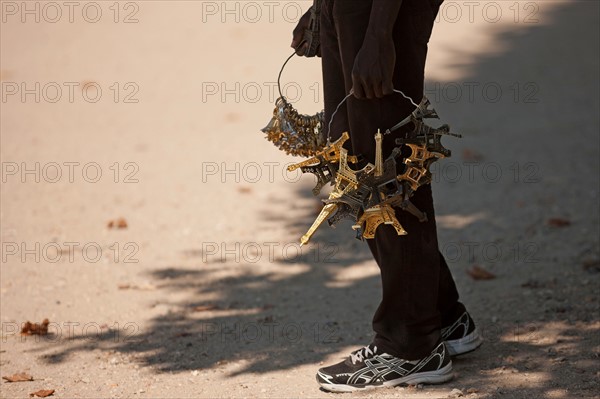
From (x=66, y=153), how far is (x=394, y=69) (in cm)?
439

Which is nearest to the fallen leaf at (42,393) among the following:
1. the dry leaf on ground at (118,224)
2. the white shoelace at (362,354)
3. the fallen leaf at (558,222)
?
the white shoelace at (362,354)

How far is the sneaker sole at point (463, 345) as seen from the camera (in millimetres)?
3816

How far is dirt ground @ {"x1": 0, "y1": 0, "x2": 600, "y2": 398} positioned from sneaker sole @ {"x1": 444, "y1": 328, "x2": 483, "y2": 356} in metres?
0.08

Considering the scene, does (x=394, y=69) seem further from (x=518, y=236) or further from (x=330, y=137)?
(x=518, y=236)

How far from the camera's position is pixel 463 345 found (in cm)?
383

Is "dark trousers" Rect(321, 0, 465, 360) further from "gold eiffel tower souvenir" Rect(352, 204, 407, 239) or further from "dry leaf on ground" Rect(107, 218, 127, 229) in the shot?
"dry leaf on ground" Rect(107, 218, 127, 229)

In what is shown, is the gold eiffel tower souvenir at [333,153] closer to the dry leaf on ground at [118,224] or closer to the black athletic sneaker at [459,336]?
the black athletic sneaker at [459,336]

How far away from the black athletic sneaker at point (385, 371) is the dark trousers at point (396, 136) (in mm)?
37

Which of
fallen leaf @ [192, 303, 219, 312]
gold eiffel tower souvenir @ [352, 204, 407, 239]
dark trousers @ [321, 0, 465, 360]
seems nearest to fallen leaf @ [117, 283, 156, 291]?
fallen leaf @ [192, 303, 219, 312]

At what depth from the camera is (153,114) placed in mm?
7934

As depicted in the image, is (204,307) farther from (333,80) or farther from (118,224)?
(333,80)

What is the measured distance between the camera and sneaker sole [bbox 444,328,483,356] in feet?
12.5

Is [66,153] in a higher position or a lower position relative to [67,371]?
higher

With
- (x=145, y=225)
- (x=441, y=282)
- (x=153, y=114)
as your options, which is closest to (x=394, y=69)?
(x=441, y=282)
